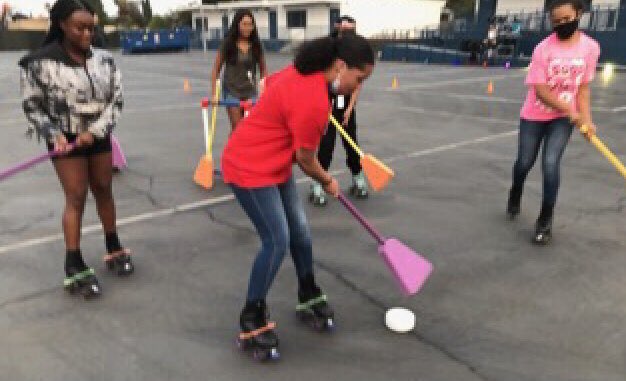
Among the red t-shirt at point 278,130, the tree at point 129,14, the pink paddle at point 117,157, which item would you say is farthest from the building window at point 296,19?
the red t-shirt at point 278,130

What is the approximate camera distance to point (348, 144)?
5570 mm

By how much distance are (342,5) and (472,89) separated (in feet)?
98.0

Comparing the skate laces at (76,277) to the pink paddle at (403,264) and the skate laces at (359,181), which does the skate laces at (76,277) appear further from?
the skate laces at (359,181)

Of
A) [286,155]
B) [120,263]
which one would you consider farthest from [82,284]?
[286,155]

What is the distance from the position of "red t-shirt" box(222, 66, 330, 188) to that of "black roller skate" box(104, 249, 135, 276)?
155 cm

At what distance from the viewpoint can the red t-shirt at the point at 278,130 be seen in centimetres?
243

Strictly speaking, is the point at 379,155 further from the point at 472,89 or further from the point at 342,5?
the point at 342,5

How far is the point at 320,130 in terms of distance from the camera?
2492mm

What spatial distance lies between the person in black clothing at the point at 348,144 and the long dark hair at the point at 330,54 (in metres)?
2.45

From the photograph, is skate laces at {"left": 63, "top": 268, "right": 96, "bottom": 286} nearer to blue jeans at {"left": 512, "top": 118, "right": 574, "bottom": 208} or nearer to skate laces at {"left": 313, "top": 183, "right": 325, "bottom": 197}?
skate laces at {"left": 313, "top": 183, "right": 325, "bottom": 197}

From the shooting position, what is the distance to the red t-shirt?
2.43 m

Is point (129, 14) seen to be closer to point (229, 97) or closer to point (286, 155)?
point (229, 97)

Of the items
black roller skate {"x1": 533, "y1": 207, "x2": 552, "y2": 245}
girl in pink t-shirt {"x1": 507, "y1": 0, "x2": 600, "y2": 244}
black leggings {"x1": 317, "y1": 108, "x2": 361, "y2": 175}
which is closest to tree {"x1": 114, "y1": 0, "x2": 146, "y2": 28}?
black leggings {"x1": 317, "y1": 108, "x2": 361, "y2": 175}

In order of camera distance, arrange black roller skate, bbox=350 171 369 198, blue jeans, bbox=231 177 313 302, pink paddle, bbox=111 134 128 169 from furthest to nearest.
→ pink paddle, bbox=111 134 128 169 → black roller skate, bbox=350 171 369 198 → blue jeans, bbox=231 177 313 302
